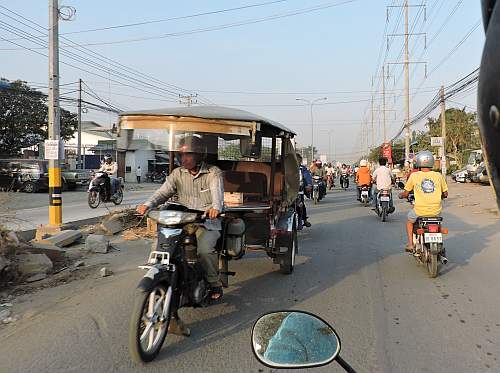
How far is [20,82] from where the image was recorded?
33688mm

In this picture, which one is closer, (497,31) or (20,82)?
(497,31)

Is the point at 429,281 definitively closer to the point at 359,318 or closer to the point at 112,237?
the point at 359,318

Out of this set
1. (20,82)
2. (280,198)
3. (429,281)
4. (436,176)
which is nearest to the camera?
(429,281)

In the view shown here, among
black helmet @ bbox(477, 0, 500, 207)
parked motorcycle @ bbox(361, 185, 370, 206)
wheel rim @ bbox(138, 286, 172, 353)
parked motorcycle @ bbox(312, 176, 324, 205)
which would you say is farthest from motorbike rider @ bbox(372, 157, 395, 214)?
black helmet @ bbox(477, 0, 500, 207)

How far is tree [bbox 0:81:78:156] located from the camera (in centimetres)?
3300

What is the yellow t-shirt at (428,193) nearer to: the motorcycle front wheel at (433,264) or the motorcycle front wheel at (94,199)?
the motorcycle front wheel at (433,264)

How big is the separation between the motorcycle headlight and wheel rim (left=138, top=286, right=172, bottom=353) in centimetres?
64

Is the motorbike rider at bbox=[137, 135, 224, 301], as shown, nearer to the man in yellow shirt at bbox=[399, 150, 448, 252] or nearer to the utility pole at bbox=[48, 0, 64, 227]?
the man in yellow shirt at bbox=[399, 150, 448, 252]

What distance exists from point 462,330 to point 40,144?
34.9 meters

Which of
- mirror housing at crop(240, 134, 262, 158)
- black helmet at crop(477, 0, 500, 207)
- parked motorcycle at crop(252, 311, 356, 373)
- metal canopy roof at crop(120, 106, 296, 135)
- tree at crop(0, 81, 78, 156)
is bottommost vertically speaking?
parked motorcycle at crop(252, 311, 356, 373)

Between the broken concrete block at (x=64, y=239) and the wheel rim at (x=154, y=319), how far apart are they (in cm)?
495

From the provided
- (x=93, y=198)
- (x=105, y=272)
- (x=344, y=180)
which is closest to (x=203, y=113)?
(x=105, y=272)

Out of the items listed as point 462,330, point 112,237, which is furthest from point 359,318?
point 112,237

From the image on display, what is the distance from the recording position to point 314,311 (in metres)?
5.16
